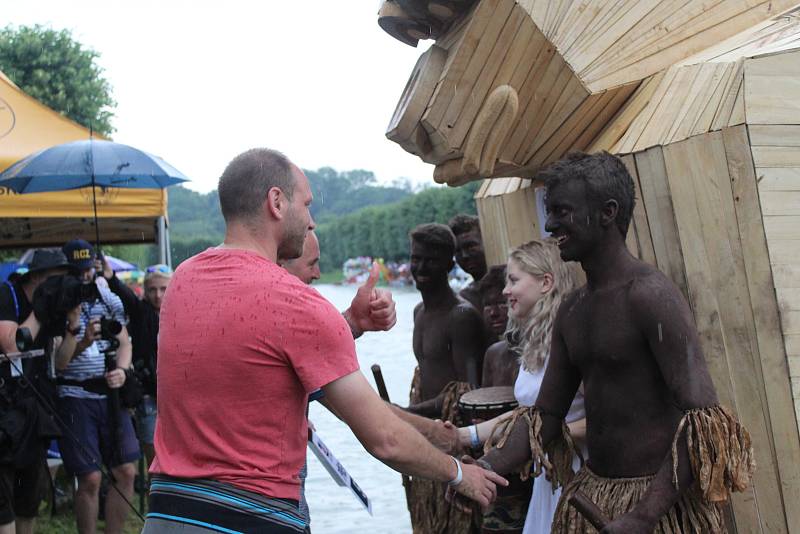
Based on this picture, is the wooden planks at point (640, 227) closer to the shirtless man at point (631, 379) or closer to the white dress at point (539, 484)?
the shirtless man at point (631, 379)

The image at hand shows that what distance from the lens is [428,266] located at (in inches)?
200

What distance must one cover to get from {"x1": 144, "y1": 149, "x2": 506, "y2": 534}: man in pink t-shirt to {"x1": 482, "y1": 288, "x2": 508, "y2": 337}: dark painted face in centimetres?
210

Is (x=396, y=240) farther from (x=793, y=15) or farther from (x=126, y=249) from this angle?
(x=793, y=15)

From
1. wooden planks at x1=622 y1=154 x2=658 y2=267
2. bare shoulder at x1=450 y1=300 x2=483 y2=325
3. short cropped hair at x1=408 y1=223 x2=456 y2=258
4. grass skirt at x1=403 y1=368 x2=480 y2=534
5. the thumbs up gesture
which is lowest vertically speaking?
grass skirt at x1=403 y1=368 x2=480 y2=534

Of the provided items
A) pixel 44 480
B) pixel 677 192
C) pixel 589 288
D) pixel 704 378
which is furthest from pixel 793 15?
pixel 44 480

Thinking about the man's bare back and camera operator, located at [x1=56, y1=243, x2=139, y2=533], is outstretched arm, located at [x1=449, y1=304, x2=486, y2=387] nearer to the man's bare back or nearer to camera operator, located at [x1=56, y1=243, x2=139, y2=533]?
the man's bare back

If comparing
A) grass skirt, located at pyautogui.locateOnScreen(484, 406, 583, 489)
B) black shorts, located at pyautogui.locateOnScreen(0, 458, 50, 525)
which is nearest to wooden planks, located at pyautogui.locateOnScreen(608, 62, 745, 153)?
grass skirt, located at pyautogui.locateOnScreen(484, 406, 583, 489)

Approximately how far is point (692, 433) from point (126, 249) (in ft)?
90.0

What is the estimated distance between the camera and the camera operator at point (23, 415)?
16.2 feet

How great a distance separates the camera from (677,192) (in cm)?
297

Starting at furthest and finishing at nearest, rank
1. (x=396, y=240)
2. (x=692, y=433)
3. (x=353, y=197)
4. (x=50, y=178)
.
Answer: (x=353, y=197) → (x=396, y=240) → (x=50, y=178) → (x=692, y=433)

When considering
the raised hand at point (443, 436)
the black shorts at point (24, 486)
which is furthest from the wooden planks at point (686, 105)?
the black shorts at point (24, 486)

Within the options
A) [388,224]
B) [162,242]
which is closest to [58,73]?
[162,242]

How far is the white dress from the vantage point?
3467mm
